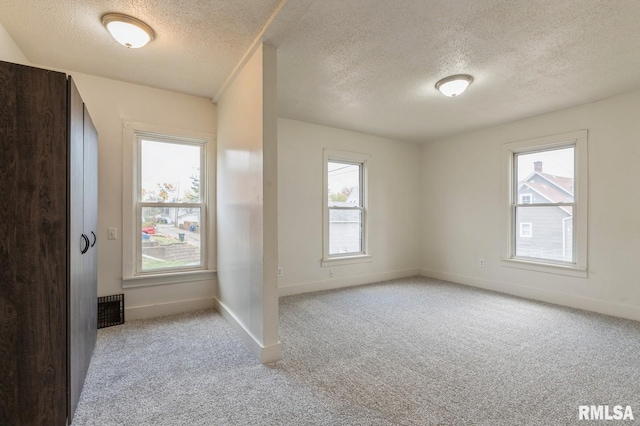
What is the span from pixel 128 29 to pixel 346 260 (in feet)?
12.7

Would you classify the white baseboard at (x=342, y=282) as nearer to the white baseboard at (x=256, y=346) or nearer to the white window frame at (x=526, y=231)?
the white baseboard at (x=256, y=346)

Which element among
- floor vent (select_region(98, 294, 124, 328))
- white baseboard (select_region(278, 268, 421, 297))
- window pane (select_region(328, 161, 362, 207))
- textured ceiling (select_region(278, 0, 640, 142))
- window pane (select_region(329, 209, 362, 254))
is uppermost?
textured ceiling (select_region(278, 0, 640, 142))

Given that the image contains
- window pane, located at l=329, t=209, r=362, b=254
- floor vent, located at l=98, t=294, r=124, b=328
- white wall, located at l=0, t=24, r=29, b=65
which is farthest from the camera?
window pane, located at l=329, t=209, r=362, b=254

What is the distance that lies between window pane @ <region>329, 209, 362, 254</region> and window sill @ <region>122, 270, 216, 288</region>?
1964 millimetres

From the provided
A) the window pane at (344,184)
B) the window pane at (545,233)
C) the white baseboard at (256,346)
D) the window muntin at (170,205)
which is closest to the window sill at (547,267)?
the window pane at (545,233)

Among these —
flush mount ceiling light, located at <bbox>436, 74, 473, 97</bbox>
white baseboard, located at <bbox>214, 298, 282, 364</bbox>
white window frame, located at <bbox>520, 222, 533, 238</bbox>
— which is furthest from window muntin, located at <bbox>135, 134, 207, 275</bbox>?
white window frame, located at <bbox>520, 222, 533, 238</bbox>

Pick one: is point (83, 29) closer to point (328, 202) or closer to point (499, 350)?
point (328, 202)

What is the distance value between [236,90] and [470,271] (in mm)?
4458

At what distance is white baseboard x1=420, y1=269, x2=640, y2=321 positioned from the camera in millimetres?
3330

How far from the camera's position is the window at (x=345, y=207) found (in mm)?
4660

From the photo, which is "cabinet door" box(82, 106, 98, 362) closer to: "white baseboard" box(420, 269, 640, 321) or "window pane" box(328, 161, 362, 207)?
"window pane" box(328, 161, 362, 207)

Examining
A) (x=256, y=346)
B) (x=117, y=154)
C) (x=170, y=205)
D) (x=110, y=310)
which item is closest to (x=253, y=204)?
(x=256, y=346)

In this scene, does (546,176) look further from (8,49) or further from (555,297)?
(8,49)

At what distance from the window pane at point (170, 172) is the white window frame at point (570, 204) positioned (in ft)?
14.5
